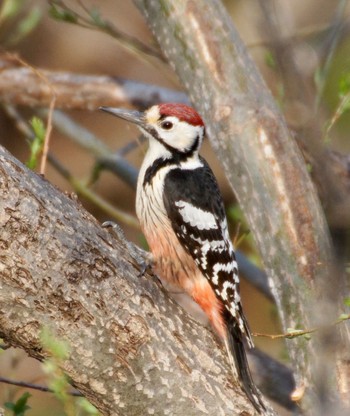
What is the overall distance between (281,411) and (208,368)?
1.81 m

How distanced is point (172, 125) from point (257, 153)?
65 centimetres

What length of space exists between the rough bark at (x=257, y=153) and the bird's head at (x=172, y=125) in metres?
0.32

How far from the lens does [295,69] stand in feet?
5.10

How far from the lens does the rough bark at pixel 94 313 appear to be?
2693 millimetres

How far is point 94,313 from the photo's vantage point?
2.76 m

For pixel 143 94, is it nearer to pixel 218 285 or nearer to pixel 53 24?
pixel 218 285

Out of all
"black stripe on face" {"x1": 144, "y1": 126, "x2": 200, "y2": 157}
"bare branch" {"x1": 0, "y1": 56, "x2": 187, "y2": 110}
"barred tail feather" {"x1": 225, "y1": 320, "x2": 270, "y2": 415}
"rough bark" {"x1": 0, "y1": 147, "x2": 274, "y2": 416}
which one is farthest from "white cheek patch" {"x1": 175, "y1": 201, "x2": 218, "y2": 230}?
"bare branch" {"x1": 0, "y1": 56, "x2": 187, "y2": 110}

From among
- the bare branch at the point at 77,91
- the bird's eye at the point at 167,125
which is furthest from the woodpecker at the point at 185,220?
the bare branch at the point at 77,91

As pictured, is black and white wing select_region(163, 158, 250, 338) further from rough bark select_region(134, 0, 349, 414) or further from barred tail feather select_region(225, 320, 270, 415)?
barred tail feather select_region(225, 320, 270, 415)

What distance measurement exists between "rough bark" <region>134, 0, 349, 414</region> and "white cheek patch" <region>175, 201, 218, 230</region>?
24 cm

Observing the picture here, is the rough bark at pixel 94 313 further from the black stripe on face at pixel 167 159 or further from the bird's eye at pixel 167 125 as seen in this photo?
the bird's eye at pixel 167 125

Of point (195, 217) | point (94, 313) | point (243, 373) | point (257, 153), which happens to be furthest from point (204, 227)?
point (94, 313)

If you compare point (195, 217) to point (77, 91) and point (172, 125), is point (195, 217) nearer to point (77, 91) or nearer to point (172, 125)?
point (172, 125)

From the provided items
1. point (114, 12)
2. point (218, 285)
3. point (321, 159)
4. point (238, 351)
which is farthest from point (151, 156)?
point (114, 12)
